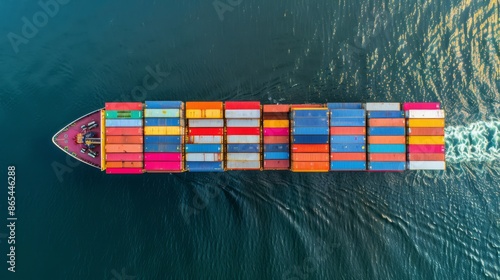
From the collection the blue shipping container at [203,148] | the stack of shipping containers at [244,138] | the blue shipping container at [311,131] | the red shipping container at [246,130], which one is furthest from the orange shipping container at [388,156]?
the blue shipping container at [203,148]

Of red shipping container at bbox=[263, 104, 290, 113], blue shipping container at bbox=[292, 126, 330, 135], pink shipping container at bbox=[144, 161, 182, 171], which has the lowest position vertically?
pink shipping container at bbox=[144, 161, 182, 171]

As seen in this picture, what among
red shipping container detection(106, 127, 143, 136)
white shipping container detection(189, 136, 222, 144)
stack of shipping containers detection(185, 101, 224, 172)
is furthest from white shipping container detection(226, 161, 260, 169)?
red shipping container detection(106, 127, 143, 136)

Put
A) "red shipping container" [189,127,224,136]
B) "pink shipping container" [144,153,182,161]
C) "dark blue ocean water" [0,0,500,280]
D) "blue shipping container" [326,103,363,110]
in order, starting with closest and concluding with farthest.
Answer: "pink shipping container" [144,153,182,161]
"red shipping container" [189,127,224,136]
"blue shipping container" [326,103,363,110]
"dark blue ocean water" [0,0,500,280]

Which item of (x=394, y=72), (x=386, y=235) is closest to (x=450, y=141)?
(x=394, y=72)

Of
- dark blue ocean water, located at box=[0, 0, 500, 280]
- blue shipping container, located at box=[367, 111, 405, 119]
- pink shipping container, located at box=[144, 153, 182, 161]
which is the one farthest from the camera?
dark blue ocean water, located at box=[0, 0, 500, 280]

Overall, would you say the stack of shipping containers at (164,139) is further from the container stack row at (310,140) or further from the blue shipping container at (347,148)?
the blue shipping container at (347,148)

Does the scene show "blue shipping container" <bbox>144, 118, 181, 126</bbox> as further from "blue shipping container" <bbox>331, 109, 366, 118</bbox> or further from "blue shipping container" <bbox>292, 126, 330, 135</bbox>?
"blue shipping container" <bbox>331, 109, 366, 118</bbox>
